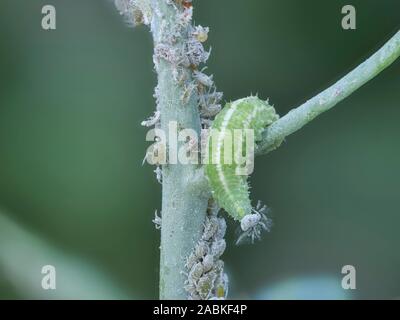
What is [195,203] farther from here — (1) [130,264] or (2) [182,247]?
(1) [130,264]

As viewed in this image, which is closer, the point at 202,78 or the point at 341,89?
the point at 341,89

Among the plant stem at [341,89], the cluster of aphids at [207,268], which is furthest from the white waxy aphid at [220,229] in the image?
the plant stem at [341,89]

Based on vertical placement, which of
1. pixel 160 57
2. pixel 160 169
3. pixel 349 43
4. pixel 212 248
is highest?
pixel 349 43

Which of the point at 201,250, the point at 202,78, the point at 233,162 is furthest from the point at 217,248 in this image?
the point at 202,78

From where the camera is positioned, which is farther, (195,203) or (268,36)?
(268,36)

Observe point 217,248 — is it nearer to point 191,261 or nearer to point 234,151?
point 191,261

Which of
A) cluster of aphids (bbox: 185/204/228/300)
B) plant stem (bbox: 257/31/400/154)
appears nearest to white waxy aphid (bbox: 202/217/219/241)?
cluster of aphids (bbox: 185/204/228/300)

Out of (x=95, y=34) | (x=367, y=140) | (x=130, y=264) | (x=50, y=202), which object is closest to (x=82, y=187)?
(x=50, y=202)
